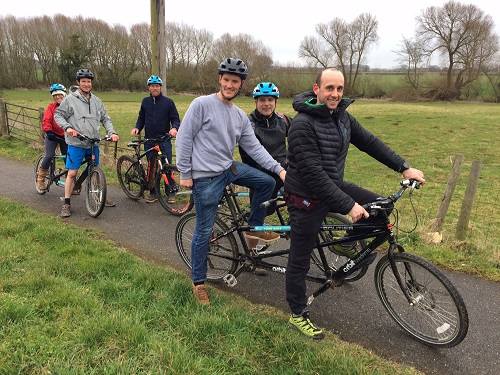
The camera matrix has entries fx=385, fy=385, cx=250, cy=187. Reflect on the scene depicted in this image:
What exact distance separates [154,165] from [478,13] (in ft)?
202

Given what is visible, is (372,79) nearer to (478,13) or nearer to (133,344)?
(478,13)

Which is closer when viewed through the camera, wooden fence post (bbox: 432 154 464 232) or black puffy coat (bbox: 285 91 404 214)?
black puffy coat (bbox: 285 91 404 214)

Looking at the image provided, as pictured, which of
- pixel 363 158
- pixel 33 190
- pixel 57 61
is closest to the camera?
pixel 33 190

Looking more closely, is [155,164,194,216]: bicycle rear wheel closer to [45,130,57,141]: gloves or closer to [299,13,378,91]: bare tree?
[45,130,57,141]: gloves

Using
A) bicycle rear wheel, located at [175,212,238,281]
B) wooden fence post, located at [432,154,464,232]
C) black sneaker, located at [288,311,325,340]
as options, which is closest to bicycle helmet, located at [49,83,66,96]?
bicycle rear wheel, located at [175,212,238,281]

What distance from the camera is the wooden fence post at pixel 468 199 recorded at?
511 centimetres

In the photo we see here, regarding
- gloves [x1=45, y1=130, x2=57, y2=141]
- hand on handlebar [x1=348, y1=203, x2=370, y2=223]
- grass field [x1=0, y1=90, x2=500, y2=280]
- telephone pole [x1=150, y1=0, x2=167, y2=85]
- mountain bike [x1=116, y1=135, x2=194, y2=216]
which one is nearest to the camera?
hand on handlebar [x1=348, y1=203, x2=370, y2=223]

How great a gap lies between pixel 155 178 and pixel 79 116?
153 centimetres

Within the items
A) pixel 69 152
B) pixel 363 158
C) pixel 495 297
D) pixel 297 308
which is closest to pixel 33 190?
pixel 69 152

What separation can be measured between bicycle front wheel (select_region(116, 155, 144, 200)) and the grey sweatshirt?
12.2 ft

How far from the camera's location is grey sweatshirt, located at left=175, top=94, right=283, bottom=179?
3205 millimetres

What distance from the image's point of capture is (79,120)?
5820mm

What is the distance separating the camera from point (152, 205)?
6.61 metres

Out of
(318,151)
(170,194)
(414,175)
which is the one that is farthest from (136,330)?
(170,194)
